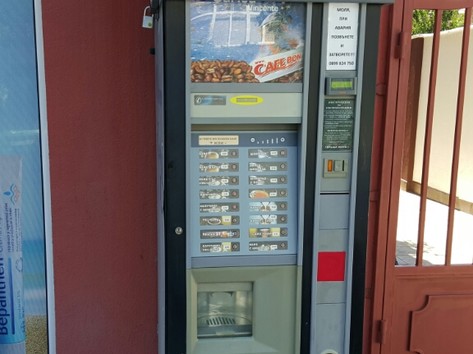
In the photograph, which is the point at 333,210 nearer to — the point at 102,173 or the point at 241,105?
the point at 241,105

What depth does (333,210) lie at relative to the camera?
2.10 metres

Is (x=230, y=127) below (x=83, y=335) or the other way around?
the other way around

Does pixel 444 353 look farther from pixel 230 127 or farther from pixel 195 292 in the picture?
pixel 230 127

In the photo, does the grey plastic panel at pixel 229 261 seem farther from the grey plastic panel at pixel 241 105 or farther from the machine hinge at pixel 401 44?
the machine hinge at pixel 401 44

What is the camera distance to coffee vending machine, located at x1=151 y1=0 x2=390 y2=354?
1.93 m

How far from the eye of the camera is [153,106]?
274 cm

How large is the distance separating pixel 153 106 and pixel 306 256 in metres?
1.19

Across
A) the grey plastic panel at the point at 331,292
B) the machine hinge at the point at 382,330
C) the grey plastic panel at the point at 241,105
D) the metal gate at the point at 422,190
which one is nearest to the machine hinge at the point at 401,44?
the metal gate at the point at 422,190

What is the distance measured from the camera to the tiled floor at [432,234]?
2918 millimetres

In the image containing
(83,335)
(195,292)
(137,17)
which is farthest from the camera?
(83,335)

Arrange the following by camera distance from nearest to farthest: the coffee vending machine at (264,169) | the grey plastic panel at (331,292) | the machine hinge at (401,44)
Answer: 1. the coffee vending machine at (264,169)
2. the grey plastic panel at (331,292)
3. the machine hinge at (401,44)

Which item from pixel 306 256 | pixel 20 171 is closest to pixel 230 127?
pixel 306 256

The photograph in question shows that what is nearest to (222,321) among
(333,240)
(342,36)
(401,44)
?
(333,240)

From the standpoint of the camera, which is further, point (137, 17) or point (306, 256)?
point (137, 17)
